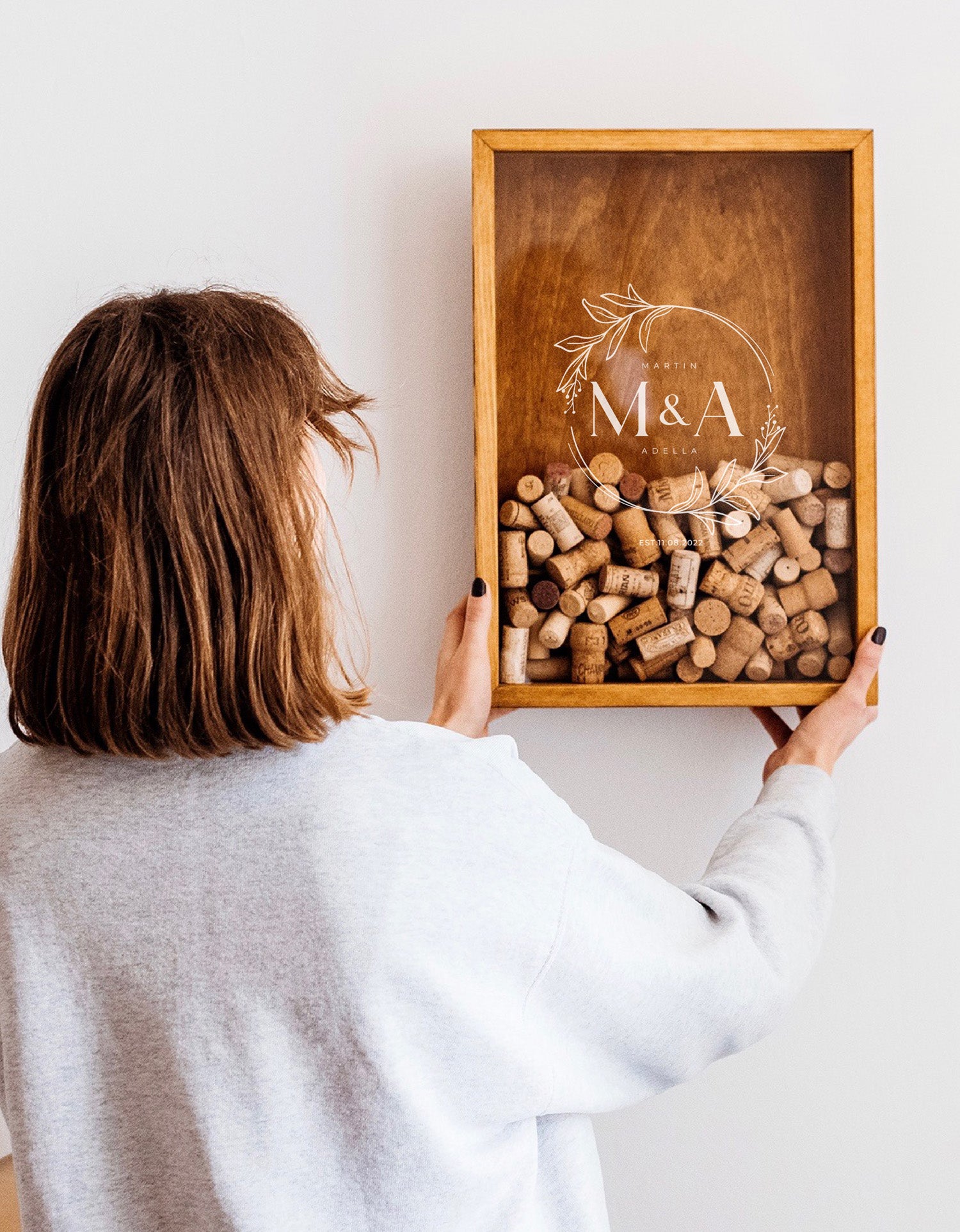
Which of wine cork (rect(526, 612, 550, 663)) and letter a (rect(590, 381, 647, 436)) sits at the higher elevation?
letter a (rect(590, 381, 647, 436))

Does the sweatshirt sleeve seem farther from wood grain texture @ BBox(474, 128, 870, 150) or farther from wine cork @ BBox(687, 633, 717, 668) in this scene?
wood grain texture @ BBox(474, 128, 870, 150)

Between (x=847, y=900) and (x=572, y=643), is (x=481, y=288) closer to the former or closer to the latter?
(x=572, y=643)

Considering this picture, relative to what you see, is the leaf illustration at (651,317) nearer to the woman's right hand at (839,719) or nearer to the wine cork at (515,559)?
the wine cork at (515,559)

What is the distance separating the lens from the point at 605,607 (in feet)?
3.16

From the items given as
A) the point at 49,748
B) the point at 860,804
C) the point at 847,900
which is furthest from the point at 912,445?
the point at 49,748

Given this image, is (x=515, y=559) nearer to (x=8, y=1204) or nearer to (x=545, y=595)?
(x=545, y=595)

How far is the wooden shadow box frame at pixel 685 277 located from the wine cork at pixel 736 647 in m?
0.01

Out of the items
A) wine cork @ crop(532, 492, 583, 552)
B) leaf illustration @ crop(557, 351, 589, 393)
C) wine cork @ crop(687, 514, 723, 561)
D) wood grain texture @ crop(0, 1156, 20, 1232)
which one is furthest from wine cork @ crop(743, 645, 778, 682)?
wood grain texture @ crop(0, 1156, 20, 1232)

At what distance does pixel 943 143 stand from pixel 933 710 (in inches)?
23.1

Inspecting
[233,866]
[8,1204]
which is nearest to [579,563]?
[233,866]

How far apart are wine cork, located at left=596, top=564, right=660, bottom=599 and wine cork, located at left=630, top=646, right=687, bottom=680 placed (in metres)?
0.06

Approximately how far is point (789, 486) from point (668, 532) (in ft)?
0.41

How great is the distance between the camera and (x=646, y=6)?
3.31ft

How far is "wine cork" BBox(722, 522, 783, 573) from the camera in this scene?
0.95m
